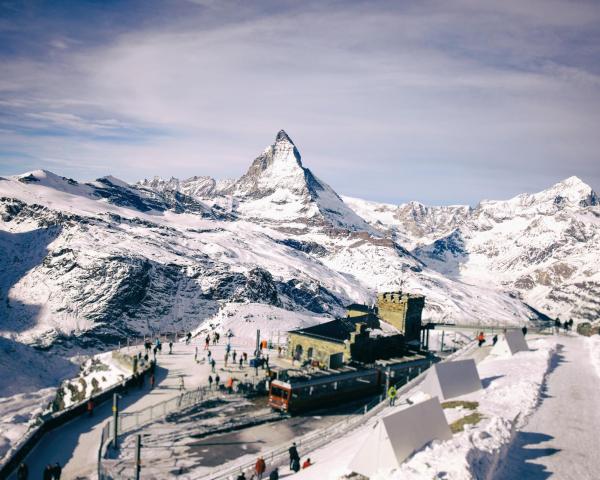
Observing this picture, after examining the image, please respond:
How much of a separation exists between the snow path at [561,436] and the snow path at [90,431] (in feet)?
76.9

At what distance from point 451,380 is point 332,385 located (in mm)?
13948

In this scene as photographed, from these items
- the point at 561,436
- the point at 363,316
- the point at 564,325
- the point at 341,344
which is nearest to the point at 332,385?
the point at 341,344

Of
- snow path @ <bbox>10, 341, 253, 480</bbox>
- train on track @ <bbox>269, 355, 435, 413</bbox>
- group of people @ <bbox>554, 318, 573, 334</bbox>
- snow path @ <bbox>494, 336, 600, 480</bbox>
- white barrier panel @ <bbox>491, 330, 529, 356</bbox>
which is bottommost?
snow path @ <bbox>10, 341, 253, 480</bbox>

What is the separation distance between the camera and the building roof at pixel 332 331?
5634cm

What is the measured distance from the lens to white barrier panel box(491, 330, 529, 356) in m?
47.2

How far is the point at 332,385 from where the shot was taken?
44844 millimetres

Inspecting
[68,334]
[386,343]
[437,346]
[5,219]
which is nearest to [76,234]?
[5,219]

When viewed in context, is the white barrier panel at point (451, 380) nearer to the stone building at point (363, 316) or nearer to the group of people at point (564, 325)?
the stone building at point (363, 316)

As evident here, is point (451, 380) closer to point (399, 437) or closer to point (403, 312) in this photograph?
point (399, 437)

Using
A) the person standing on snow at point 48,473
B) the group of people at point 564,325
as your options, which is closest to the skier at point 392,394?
the person standing on snow at point 48,473

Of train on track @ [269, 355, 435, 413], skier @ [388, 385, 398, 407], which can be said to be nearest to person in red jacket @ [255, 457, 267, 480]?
train on track @ [269, 355, 435, 413]

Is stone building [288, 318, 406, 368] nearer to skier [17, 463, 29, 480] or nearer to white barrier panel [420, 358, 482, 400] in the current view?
white barrier panel [420, 358, 482, 400]

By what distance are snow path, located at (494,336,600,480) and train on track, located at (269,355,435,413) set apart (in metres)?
14.2

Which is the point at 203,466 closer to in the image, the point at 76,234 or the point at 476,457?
the point at 476,457
